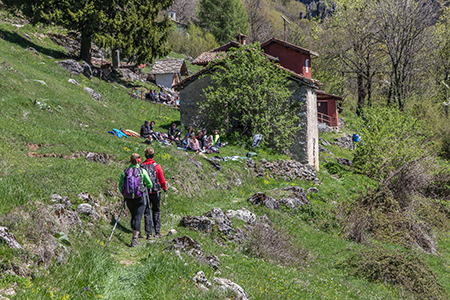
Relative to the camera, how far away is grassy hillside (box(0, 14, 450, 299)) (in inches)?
A: 234

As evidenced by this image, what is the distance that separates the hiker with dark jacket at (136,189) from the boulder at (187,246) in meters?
0.88

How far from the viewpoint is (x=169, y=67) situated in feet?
136

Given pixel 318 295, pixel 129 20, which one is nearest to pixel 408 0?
pixel 129 20

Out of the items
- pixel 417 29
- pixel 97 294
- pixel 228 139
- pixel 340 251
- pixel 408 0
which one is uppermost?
pixel 408 0

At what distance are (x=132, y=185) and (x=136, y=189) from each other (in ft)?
0.41

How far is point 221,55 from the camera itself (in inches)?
971

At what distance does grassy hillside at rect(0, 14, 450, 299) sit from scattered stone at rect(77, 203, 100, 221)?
0.20 metres

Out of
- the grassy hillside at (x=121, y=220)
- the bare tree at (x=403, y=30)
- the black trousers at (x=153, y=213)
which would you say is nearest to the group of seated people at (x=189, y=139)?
the grassy hillside at (x=121, y=220)

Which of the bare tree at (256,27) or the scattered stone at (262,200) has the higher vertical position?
the bare tree at (256,27)

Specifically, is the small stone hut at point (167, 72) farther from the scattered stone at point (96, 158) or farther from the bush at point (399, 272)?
the bush at point (399, 272)

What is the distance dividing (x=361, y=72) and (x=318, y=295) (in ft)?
111

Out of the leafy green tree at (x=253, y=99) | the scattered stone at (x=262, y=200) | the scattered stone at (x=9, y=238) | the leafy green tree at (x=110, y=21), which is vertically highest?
the leafy green tree at (x=110, y=21)

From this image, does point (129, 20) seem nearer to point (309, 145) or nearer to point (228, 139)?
point (228, 139)

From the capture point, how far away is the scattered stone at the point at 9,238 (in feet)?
18.3
